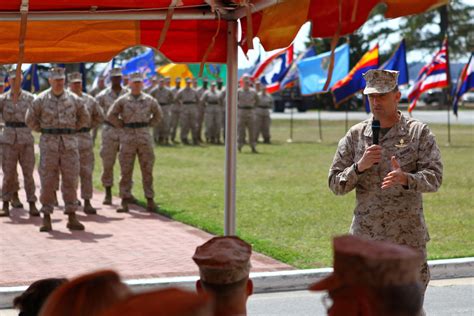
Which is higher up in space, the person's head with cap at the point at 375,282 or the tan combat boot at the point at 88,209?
the person's head with cap at the point at 375,282

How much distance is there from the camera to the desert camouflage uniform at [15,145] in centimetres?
1394

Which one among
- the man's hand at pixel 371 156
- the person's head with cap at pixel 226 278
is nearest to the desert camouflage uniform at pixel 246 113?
the man's hand at pixel 371 156

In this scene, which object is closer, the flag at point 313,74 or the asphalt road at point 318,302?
the asphalt road at point 318,302

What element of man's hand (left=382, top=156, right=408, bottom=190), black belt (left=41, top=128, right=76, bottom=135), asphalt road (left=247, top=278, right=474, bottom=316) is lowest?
asphalt road (left=247, top=278, right=474, bottom=316)

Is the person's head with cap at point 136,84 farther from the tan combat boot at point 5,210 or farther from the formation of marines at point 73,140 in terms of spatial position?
the tan combat boot at point 5,210

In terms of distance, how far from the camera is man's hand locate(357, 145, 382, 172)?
534cm

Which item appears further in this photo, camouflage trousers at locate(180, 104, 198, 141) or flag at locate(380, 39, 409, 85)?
camouflage trousers at locate(180, 104, 198, 141)

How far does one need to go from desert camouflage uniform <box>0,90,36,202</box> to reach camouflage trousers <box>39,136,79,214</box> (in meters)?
1.95

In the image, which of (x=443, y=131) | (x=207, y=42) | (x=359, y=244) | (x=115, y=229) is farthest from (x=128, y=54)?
(x=359, y=244)

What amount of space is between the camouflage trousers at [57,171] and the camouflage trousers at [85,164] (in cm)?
211

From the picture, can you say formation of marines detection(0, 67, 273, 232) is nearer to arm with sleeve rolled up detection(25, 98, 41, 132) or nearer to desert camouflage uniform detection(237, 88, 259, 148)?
arm with sleeve rolled up detection(25, 98, 41, 132)

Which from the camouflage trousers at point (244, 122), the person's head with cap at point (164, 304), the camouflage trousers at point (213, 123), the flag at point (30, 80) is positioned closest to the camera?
the person's head with cap at point (164, 304)

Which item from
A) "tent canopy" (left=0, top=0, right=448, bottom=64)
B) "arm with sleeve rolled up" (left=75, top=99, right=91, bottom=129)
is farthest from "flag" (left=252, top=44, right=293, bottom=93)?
"tent canopy" (left=0, top=0, right=448, bottom=64)

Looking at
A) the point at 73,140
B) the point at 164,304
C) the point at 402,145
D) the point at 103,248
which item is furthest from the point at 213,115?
the point at 164,304
